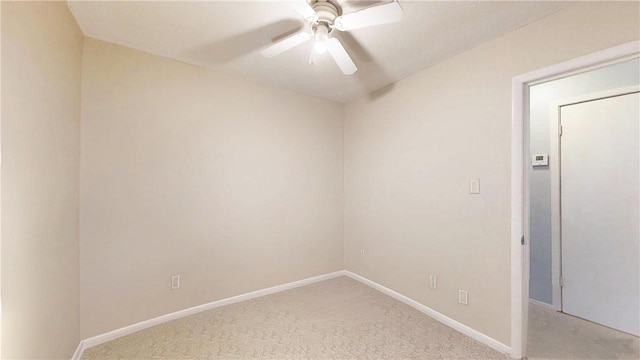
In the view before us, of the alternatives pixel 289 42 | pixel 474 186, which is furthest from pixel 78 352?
pixel 474 186

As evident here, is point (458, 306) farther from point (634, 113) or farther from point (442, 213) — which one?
point (634, 113)

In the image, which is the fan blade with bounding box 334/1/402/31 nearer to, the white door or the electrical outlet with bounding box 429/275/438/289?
the electrical outlet with bounding box 429/275/438/289

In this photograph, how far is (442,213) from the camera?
7.81 ft

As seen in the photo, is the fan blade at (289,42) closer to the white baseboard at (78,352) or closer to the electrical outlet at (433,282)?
the electrical outlet at (433,282)

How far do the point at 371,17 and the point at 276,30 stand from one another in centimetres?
79

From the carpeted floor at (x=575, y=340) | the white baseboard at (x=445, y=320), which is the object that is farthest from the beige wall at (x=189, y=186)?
the carpeted floor at (x=575, y=340)

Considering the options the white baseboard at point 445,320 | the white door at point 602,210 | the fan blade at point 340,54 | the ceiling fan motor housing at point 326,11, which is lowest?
the white baseboard at point 445,320

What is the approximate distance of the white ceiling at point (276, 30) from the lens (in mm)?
1646

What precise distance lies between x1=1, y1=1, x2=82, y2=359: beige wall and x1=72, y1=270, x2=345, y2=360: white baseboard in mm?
143

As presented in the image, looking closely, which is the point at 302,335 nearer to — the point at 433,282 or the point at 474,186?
the point at 433,282

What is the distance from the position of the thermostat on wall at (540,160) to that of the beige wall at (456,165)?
43.7 inches

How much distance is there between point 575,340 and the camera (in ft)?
6.74

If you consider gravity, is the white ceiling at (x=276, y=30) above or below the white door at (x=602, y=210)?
above

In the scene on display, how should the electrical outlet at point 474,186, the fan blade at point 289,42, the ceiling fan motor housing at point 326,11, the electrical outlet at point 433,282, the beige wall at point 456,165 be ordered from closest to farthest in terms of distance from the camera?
the ceiling fan motor housing at point 326,11 < the fan blade at point 289,42 < the beige wall at point 456,165 < the electrical outlet at point 474,186 < the electrical outlet at point 433,282
